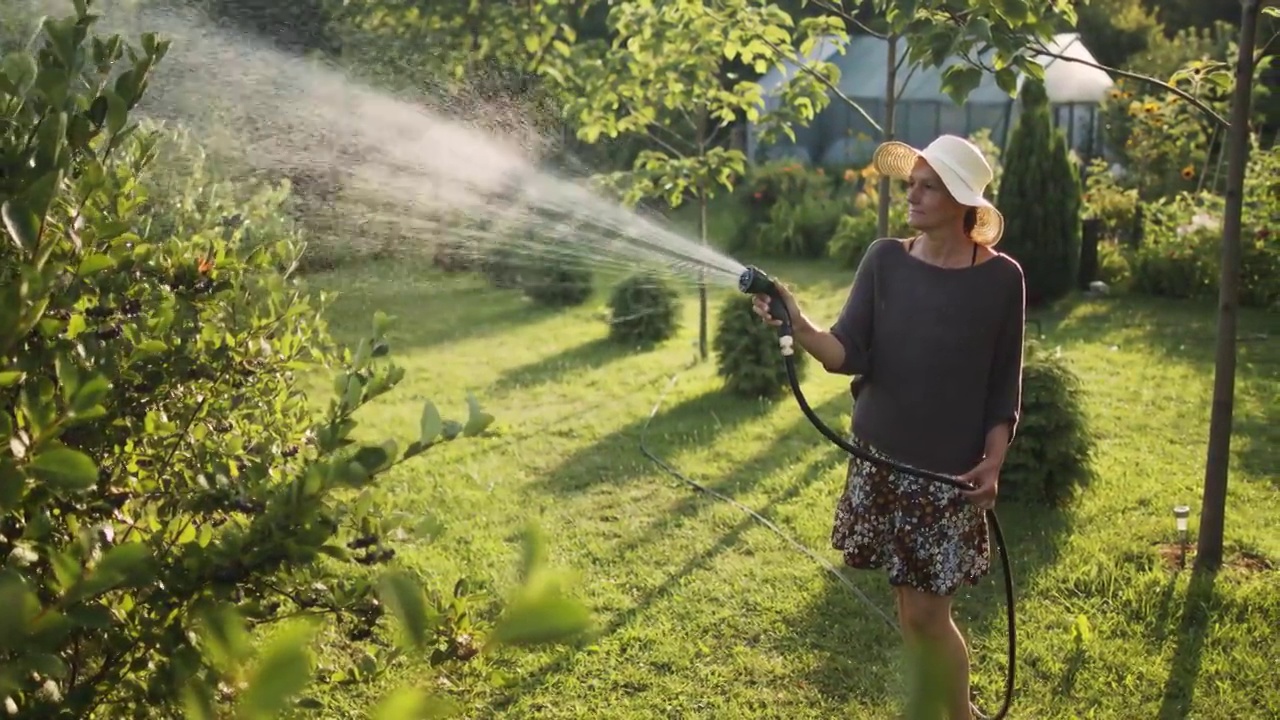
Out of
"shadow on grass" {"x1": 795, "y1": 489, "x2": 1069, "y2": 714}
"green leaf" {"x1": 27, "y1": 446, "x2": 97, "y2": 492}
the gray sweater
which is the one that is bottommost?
"shadow on grass" {"x1": 795, "y1": 489, "x2": 1069, "y2": 714}

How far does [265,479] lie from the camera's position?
171 centimetres

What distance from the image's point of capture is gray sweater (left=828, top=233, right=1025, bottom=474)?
2910 millimetres

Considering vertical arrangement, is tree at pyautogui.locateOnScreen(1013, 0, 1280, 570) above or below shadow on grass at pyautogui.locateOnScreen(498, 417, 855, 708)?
above

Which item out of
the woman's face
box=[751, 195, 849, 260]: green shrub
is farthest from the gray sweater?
box=[751, 195, 849, 260]: green shrub

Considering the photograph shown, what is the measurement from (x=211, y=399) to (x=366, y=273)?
27.8 feet

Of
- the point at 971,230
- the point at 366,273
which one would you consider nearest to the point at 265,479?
the point at 971,230

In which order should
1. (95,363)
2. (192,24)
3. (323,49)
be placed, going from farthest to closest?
1. (323,49)
2. (192,24)
3. (95,363)

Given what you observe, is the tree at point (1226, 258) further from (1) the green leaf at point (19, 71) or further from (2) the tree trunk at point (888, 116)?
(1) the green leaf at point (19, 71)

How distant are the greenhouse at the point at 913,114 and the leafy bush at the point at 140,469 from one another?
50.2ft

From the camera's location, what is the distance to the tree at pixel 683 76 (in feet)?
20.6

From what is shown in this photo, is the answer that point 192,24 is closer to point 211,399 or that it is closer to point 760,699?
point 211,399

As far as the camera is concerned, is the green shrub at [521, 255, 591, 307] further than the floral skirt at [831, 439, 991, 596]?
Yes

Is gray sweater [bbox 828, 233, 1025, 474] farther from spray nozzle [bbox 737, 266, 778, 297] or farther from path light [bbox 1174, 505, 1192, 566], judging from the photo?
path light [bbox 1174, 505, 1192, 566]

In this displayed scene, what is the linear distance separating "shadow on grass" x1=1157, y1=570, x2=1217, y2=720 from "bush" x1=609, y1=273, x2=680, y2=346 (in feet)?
18.9
